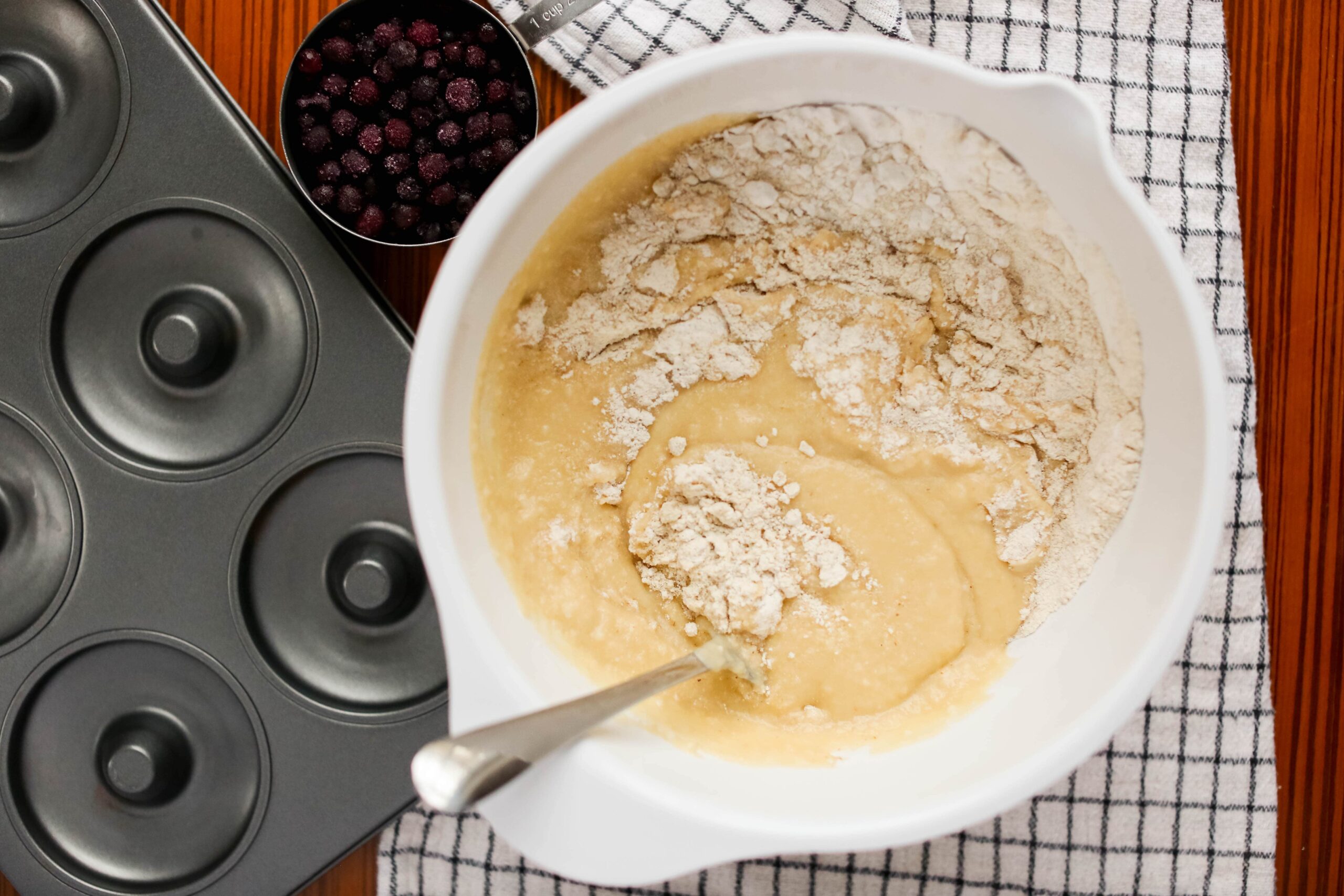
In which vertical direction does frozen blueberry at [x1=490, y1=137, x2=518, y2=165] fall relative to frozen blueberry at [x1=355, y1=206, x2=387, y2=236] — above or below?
above

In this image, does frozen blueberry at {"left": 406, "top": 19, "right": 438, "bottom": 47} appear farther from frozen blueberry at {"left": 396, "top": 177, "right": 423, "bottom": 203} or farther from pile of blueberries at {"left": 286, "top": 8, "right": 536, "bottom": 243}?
frozen blueberry at {"left": 396, "top": 177, "right": 423, "bottom": 203}

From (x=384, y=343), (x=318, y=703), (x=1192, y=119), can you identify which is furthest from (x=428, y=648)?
(x=1192, y=119)

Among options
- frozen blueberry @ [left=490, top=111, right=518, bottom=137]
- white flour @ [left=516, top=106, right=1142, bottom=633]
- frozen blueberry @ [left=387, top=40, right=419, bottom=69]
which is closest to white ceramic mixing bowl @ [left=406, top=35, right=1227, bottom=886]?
white flour @ [left=516, top=106, right=1142, bottom=633]

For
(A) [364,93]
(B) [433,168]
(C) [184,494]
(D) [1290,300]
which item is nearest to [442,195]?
(B) [433,168]

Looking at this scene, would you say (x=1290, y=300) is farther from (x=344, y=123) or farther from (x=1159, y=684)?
(x=344, y=123)

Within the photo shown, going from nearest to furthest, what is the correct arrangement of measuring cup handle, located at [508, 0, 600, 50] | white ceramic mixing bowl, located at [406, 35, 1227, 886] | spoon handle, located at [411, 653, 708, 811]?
spoon handle, located at [411, 653, 708, 811]
white ceramic mixing bowl, located at [406, 35, 1227, 886]
measuring cup handle, located at [508, 0, 600, 50]

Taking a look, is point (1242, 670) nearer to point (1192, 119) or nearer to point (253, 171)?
point (1192, 119)
